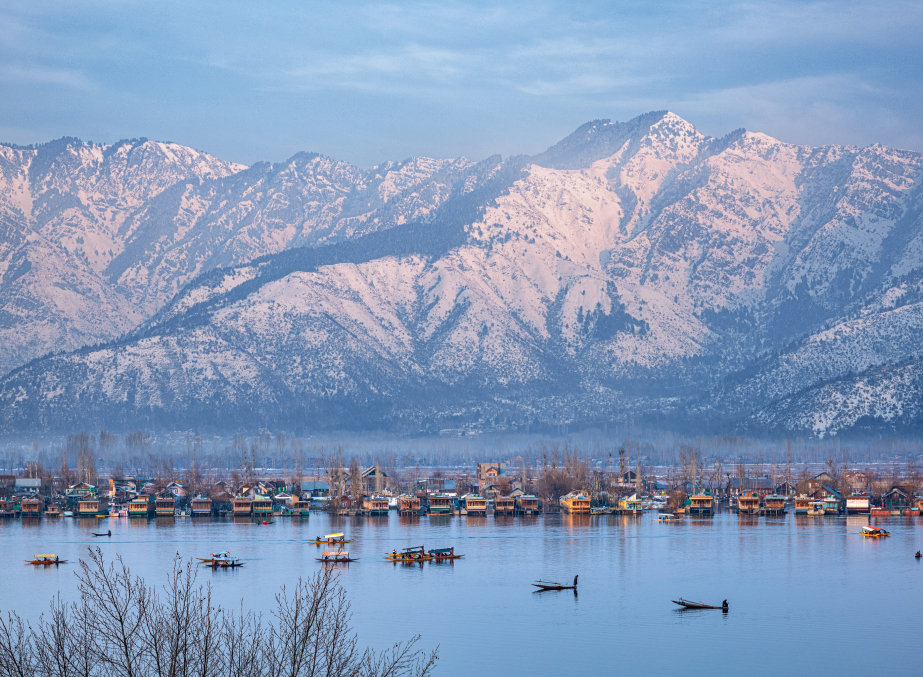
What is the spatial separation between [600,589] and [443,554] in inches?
1163

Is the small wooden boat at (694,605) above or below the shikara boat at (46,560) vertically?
below

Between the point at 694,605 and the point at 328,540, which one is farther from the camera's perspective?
the point at 328,540

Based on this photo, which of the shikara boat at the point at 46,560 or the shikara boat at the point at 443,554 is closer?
the shikara boat at the point at 46,560

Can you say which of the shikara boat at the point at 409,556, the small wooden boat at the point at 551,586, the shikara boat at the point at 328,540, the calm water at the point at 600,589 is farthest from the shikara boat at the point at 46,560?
the small wooden boat at the point at 551,586

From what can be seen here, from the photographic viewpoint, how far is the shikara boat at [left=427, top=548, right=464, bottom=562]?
142 m

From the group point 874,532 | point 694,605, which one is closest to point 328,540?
point 694,605

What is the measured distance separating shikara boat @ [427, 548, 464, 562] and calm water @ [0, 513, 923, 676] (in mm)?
2983

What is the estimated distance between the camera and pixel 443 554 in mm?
143750

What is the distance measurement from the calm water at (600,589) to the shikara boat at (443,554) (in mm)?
2983

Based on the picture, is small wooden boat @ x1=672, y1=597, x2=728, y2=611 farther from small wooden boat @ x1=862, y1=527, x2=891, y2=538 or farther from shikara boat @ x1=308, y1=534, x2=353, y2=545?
small wooden boat @ x1=862, y1=527, x2=891, y2=538

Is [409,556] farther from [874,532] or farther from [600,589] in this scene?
[874,532]

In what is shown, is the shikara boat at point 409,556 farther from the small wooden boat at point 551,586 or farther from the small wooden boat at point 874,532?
the small wooden boat at point 874,532

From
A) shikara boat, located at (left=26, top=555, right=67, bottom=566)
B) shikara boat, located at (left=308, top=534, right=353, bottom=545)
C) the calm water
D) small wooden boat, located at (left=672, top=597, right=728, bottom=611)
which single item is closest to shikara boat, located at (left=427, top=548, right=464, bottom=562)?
the calm water

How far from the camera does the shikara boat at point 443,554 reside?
14175cm
